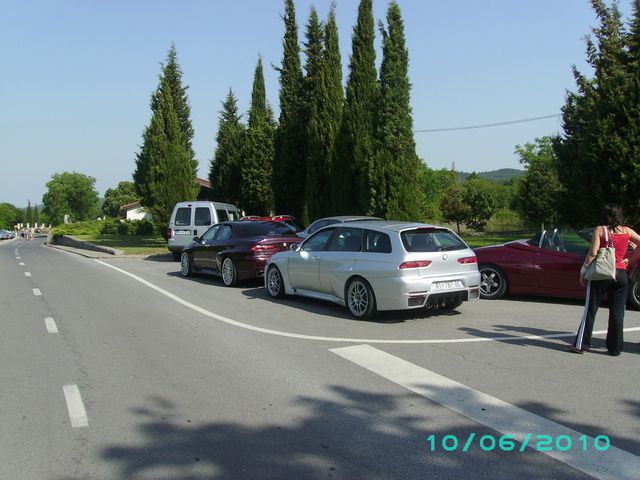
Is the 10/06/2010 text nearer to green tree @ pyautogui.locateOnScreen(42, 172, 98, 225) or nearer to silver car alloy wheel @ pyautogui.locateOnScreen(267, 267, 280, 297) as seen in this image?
silver car alloy wheel @ pyautogui.locateOnScreen(267, 267, 280, 297)

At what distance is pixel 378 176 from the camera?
66.7ft

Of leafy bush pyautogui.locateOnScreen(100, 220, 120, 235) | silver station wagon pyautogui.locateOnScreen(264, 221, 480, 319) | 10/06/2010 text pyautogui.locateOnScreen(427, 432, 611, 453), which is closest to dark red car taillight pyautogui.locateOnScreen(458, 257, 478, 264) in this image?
silver station wagon pyautogui.locateOnScreen(264, 221, 480, 319)

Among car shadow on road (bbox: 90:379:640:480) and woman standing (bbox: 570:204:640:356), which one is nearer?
car shadow on road (bbox: 90:379:640:480)

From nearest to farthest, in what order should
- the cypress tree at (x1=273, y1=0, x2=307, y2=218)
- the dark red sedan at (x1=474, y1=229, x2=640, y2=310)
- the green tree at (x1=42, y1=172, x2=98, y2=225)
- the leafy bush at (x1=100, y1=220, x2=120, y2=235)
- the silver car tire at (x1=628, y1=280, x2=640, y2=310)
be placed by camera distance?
the silver car tire at (x1=628, y1=280, x2=640, y2=310)
the dark red sedan at (x1=474, y1=229, x2=640, y2=310)
the cypress tree at (x1=273, y1=0, x2=307, y2=218)
the leafy bush at (x1=100, y1=220, x2=120, y2=235)
the green tree at (x1=42, y1=172, x2=98, y2=225)

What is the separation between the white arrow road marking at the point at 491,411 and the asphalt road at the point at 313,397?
0.05 ft

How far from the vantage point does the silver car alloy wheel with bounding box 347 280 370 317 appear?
27.9 feet

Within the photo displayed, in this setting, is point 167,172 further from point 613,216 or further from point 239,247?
point 613,216

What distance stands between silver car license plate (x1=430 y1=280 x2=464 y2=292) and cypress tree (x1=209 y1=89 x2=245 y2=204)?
23.9 m

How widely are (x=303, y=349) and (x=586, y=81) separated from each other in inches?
858

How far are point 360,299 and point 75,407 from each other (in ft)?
15.2

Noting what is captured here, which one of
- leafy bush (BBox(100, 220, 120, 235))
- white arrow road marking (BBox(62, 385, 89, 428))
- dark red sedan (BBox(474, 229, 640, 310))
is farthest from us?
leafy bush (BBox(100, 220, 120, 235))

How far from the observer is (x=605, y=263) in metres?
6.14

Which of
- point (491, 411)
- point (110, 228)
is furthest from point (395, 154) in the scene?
point (110, 228)

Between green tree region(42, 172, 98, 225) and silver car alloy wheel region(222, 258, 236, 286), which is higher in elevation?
green tree region(42, 172, 98, 225)
